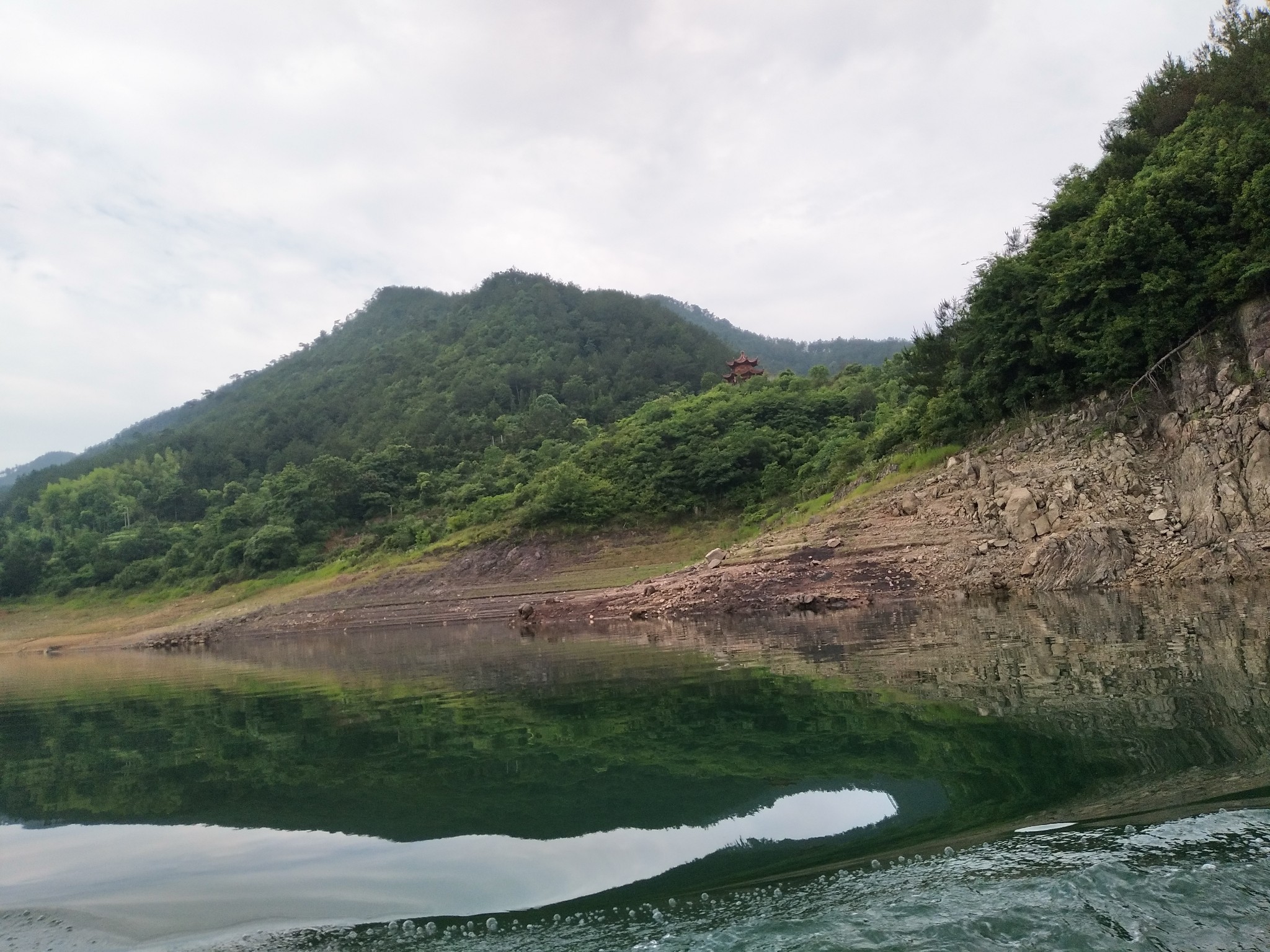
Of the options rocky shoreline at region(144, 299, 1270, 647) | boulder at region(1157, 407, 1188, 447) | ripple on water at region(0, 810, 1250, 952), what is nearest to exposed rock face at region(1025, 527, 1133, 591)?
rocky shoreline at region(144, 299, 1270, 647)

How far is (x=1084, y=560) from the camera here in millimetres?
24016

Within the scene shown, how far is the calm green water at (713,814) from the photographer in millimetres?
4523

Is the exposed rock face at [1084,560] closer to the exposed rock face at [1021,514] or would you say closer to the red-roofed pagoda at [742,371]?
the exposed rock face at [1021,514]

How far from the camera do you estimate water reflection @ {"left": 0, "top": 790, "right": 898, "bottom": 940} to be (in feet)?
17.8

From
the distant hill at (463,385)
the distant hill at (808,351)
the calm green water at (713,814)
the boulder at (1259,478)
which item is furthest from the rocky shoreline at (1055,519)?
the distant hill at (808,351)

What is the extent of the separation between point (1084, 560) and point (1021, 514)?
9.45 ft

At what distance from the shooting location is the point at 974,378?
31312 mm

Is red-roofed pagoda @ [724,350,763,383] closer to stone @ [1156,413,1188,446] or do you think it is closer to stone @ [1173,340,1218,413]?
stone @ [1173,340,1218,413]

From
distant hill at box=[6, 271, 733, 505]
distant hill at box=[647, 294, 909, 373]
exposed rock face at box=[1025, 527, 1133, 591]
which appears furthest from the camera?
distant hill at box=[647, 294, 909, 373]

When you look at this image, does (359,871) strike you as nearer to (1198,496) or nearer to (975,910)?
(975,910)

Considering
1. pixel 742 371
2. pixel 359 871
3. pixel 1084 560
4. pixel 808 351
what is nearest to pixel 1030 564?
pixel 1084 560

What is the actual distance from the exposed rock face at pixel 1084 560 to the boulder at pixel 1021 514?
111cm

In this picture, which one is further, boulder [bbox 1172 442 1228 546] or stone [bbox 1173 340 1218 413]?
stone [bbox 1173 340 1218 413]

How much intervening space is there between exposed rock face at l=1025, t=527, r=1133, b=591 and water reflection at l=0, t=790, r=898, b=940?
2066 cm
